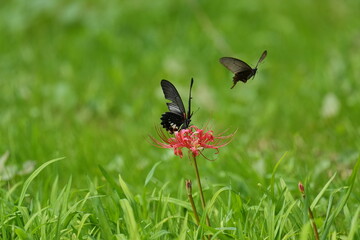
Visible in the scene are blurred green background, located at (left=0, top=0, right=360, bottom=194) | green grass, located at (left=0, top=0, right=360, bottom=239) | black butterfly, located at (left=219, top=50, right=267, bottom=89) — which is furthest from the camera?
blurred green background, located at (left=0, top=0, right=360, bottom=194)

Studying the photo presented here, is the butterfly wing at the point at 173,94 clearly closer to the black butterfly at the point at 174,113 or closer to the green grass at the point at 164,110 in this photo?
the black butterfly at the point at 174,113

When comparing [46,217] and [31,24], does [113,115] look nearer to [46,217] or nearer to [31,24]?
[31,24]

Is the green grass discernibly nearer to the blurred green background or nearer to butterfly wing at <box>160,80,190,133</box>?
the blurred green background

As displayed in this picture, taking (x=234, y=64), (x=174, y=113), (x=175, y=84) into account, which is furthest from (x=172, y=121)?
(x=175, y=84)

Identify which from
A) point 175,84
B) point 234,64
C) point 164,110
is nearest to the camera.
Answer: point 234,64

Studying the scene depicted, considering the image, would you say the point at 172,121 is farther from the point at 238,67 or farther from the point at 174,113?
the point at 238,67

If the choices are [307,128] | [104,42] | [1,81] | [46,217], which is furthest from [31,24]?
[46,217]

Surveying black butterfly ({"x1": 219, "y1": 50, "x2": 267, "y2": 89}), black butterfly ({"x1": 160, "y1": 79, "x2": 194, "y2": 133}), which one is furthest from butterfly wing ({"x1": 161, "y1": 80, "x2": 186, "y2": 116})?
black butterfly ({"x1": 219, "y1": 50, "x2": 267, "y2": 89})
